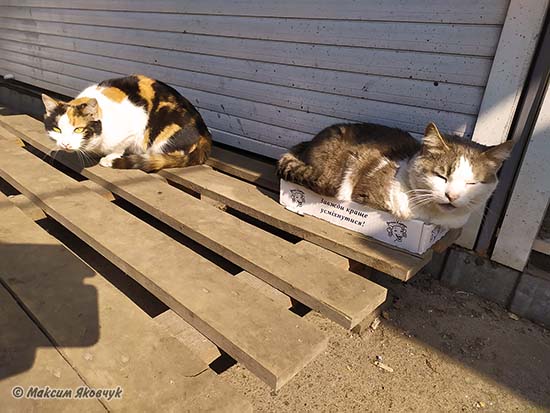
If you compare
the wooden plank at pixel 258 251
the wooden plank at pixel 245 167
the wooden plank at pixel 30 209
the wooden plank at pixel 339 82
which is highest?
the wooden plank at pixel 339 82

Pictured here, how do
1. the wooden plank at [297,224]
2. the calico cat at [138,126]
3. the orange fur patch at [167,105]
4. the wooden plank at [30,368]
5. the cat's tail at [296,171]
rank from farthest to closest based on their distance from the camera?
1. the orange fur patch at [167,105]
2. the calico cat at [138,126]
3. the cat's tail at [296,171]
4. the wooden plank at [297,224]
5. the wooden plank at [30,368]

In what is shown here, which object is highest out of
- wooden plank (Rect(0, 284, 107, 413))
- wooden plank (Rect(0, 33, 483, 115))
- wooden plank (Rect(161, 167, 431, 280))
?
wooden plank (Rect(0, 33, 483, 115))

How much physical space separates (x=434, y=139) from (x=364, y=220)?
523 mm

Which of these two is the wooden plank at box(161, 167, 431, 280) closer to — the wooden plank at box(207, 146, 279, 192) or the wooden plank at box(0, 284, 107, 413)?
the wooden plank at box(207, 146, 279, 192)

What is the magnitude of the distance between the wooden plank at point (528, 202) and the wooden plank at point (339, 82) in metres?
0.34

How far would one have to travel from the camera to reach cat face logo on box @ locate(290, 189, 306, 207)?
217 cm

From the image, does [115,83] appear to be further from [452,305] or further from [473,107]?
[452,305]

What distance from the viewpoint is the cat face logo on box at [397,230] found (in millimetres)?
1806

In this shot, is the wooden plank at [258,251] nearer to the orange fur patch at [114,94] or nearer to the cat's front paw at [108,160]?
the cat's front paw at [108,160]

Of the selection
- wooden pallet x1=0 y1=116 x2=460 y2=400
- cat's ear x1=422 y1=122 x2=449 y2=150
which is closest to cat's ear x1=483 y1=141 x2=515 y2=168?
cat's ear x1=422 y1=122 x2=449 y2=150

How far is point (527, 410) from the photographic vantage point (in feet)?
5.24

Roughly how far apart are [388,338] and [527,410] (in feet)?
2.07

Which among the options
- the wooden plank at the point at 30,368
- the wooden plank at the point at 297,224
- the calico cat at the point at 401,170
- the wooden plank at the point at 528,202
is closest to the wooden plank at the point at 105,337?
the wooden plank at the point at 30,368

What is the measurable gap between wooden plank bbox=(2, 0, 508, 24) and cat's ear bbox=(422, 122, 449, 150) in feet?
2.45
